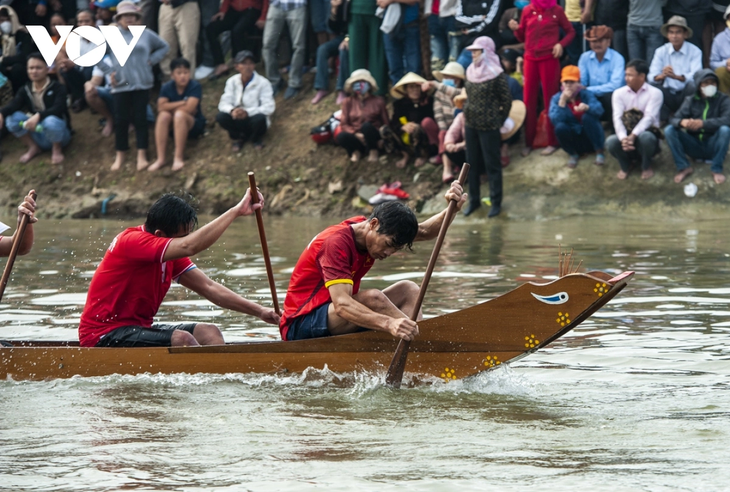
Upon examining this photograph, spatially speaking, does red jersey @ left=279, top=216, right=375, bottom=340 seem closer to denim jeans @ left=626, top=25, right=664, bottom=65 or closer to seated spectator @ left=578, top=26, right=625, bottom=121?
seated spectator @ left=578, top=26, right=625, bottom=121

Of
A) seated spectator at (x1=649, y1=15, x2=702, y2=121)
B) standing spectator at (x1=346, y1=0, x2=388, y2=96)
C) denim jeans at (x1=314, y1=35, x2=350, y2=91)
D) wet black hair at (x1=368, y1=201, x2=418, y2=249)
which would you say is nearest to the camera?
wet black hair at (x1=368, y1=201, x2=418, y2=249)

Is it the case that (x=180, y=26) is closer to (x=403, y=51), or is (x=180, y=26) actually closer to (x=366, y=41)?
(x=366, y=41)

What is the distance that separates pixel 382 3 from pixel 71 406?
11.4 metres

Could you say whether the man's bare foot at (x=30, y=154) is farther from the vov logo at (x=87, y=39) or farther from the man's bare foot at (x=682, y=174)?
the man's bare foot at (x=682, y=174)

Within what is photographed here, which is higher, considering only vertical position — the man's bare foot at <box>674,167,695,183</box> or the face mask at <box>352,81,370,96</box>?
the face mask at <box>352,81,370,96</box>

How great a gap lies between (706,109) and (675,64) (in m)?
0.80

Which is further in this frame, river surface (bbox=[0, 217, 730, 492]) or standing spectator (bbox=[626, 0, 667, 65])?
standing spectator (bbox=[626, 0, 667, 65])

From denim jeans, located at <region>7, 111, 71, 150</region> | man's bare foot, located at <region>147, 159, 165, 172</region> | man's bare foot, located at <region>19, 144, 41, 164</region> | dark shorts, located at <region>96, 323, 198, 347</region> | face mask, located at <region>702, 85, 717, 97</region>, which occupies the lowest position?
man's bare foot, located at <region>147, 159, 165, 172</region>

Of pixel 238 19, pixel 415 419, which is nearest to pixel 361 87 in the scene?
pixel 238 19

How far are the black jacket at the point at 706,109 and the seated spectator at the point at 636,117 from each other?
0.34m

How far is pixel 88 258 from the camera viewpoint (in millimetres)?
13672

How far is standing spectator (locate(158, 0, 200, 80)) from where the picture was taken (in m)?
19.3

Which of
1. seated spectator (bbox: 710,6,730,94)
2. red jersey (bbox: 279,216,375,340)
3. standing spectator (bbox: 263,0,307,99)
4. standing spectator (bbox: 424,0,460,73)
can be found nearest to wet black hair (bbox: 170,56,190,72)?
standing spectator (bbox: 263,0,307,99)

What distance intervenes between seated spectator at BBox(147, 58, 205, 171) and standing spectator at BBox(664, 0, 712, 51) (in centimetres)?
776
